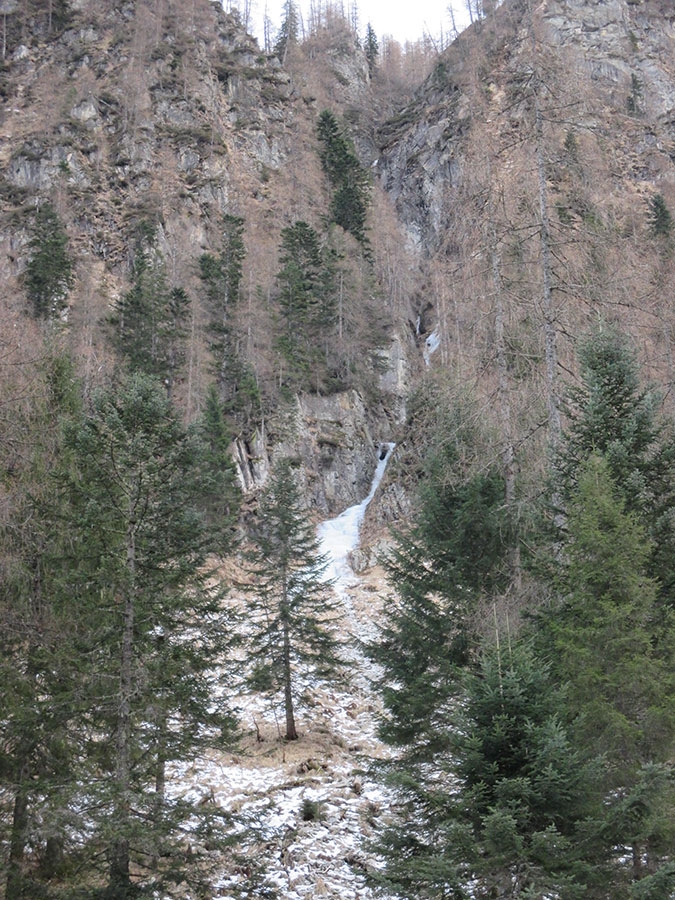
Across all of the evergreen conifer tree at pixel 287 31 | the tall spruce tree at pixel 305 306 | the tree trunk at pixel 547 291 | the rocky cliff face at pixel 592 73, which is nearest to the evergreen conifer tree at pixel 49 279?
the tall spruce tree at pixel 305 306

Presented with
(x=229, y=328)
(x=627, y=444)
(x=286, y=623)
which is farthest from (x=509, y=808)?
(x=229, y=328)

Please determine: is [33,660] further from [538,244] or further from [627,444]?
[538,244]

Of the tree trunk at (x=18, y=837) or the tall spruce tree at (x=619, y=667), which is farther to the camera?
the tree trunk at (x=18, y=837)

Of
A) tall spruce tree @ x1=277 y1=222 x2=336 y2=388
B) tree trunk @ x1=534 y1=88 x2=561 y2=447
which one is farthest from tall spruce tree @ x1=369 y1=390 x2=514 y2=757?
tall spruce tree @ x1=277 y1=222 x2=336 y2=388

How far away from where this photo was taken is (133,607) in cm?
824

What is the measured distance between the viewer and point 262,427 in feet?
127

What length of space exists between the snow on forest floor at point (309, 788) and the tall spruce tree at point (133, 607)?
1544mm

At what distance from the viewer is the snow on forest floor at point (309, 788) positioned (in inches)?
377

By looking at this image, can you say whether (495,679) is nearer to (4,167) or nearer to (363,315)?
(363,315)

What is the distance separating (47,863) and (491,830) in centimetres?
615

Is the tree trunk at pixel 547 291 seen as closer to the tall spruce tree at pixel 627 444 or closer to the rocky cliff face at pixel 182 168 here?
the tall spruce tree at pixel 627 444

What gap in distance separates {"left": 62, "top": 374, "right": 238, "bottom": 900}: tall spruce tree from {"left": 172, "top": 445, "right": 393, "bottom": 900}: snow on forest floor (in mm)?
1544

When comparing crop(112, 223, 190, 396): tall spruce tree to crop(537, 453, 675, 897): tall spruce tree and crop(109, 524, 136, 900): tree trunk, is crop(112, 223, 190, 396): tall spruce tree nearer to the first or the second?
crop(109, 524, 136, 900): tree trunk

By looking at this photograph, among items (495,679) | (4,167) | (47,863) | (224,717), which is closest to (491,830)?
(495,679)
